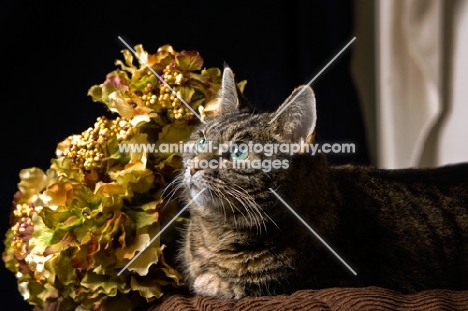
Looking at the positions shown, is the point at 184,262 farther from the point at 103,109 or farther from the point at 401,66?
the point at 401,66

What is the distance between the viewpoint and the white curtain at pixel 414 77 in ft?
4.76

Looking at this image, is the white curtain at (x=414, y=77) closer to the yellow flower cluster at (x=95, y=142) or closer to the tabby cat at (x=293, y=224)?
the tabby cat at (x=293, y=224)

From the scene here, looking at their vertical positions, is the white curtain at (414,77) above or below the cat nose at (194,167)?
above

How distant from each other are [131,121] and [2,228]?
74 centimetres

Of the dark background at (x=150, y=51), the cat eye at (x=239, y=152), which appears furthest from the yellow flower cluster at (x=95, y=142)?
the dark background at (x=150, y=51)

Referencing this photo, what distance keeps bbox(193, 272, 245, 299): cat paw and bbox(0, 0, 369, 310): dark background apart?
0.63 m

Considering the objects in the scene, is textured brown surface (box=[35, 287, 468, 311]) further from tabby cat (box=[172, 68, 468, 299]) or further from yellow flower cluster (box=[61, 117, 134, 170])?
yellow flower cluster (box=[61, 117, 134, 170])

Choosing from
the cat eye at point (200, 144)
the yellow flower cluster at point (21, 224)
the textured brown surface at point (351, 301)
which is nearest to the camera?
the textured brown surface at point (351, 301)

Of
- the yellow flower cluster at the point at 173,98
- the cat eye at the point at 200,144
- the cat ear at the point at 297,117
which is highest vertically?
the yellow flower cluster at the point at 173,98

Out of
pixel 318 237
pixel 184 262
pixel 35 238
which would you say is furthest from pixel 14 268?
pixel 318 237

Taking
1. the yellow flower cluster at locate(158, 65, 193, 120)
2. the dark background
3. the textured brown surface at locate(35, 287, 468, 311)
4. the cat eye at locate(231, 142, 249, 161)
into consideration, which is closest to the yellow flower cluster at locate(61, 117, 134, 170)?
the yellow flower cluster at locate(158, 65, 193, 120)

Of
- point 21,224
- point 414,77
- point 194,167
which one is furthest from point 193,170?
point 414,77

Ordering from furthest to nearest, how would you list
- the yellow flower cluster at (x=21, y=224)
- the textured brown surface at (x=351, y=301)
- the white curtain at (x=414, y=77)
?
the white curtain at (x=414, y=77) → the yellow flower cluster at (x=21, y=224) → the textured brown surface at (x=351, y=301)

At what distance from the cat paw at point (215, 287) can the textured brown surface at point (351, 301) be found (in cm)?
2
